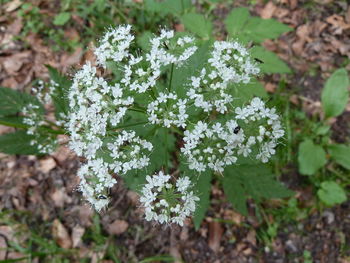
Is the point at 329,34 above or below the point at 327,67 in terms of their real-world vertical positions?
above

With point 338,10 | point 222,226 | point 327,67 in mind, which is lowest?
point 222,226

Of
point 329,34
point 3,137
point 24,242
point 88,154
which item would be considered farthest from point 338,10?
point 24,242

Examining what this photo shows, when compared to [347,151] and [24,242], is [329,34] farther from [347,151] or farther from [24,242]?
[24,242]

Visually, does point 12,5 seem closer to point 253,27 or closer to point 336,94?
point 253,27

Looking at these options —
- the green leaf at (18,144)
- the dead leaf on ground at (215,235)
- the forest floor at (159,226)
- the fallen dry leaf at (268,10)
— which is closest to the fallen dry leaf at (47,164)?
the forest floor at (159,226)

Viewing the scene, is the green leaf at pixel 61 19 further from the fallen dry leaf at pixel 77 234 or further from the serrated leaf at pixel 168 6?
the fallen dry leaf at pixel 77 234

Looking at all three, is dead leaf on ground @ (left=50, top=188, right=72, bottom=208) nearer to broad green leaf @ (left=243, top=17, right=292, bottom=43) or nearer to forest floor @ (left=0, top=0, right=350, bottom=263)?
forest floor @ (left=0, top=0, right=350, bottom=263)

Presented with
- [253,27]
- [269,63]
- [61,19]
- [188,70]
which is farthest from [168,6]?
[61,19]
